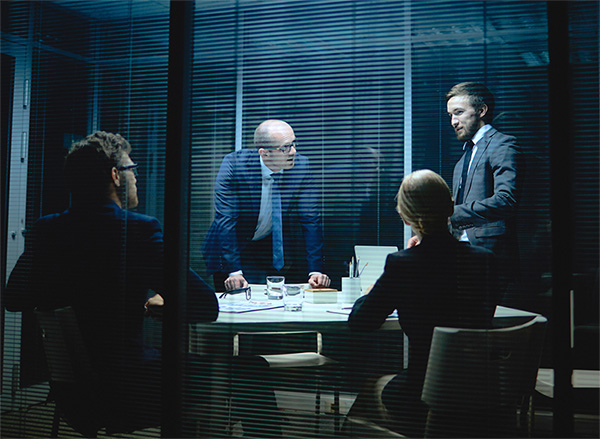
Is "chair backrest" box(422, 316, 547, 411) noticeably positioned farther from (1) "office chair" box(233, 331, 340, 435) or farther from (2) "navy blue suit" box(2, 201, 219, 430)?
(2) "navy blue suit" box(2, 201, 219, 430)

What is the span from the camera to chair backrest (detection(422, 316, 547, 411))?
1.83 m

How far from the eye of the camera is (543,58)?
1.93 meters

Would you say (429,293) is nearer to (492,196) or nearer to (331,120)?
(492,196)

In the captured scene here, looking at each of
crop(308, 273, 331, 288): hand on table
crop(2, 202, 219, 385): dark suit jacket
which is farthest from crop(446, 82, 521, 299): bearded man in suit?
crop(2, 202, 219, 385): dark suit jacket

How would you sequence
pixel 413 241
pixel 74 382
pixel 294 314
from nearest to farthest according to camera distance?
pixel 413 241, pixel 294 314, pixel 74 382

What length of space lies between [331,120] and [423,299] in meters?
0.82

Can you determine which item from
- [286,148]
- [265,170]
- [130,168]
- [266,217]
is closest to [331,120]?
[286,148]

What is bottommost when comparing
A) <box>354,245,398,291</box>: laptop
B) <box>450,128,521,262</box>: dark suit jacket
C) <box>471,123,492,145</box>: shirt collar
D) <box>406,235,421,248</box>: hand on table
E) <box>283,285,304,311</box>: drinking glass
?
<box>283,285,304,311</box>: drinking glass

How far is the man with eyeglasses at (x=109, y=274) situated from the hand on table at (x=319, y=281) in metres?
0.46

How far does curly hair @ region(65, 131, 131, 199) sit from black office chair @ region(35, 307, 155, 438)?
58cm

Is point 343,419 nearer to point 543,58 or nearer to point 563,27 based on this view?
point 543,58

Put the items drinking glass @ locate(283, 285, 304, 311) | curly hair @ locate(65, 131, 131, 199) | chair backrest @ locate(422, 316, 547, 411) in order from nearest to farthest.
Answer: chair backrest @ locate(422, 316, 547, 411), drinking glass @ locate(283, 285, 304, 311), curly hair @ locate(65, 131, 131, 199)

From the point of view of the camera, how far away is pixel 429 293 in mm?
1938

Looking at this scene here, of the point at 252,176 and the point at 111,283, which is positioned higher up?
the point at 252,176
